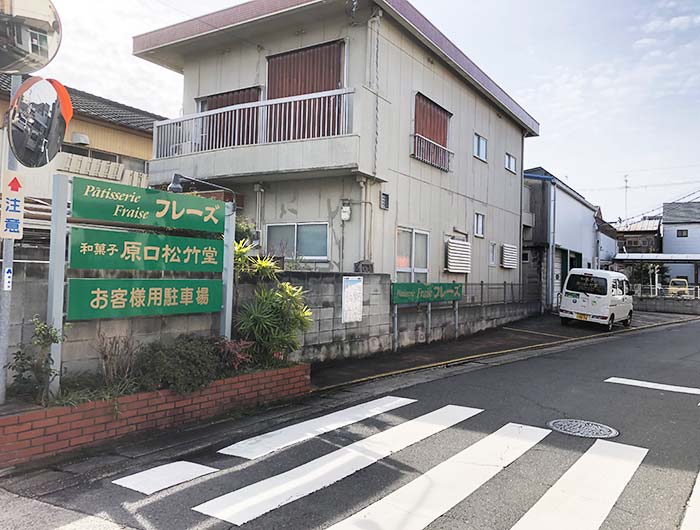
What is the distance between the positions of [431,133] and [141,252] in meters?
9.87

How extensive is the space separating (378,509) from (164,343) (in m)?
3.44

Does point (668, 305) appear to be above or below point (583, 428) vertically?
above

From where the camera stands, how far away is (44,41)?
4.92m

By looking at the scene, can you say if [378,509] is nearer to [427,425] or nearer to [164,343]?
[427,425]

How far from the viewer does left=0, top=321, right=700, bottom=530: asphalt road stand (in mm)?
3676

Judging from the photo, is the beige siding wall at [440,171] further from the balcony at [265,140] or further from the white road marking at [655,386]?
the white road marking at [655,386]

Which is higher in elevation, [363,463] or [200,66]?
[200,66]

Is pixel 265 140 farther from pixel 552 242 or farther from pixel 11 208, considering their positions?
pixel 552 242

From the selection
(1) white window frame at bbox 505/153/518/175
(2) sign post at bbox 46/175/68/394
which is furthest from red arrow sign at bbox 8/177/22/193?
(1) white window frame at bbox 505/153/518/175

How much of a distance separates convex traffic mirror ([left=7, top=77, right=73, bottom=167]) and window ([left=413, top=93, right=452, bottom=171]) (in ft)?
29.8

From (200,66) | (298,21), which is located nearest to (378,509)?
(298,21)

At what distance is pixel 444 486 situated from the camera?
4246mm

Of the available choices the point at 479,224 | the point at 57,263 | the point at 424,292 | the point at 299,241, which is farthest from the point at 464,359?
the point at 57,263

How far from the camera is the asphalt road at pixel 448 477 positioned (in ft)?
12.1
